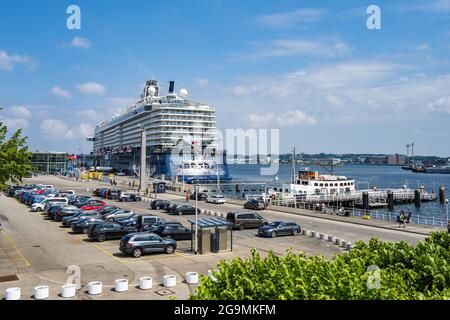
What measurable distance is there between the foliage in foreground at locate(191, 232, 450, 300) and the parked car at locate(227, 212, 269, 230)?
71.9 ft

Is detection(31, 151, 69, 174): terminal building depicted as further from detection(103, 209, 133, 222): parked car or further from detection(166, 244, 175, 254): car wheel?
detection(166, 244, 175, 254): car wheel

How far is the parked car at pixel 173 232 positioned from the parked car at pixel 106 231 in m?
2.54

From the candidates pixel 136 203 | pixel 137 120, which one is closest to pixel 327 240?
pixel 136 203

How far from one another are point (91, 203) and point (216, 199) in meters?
15.1

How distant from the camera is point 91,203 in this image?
143 feet

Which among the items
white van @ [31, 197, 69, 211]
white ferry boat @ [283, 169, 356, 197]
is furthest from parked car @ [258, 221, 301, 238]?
white ferry boat @ [283, 169, 356, 197]

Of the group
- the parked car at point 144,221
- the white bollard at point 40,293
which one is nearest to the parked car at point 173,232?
the parked car at point 144,221

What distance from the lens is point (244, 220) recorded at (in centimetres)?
3297

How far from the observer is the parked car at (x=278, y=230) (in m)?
29.4

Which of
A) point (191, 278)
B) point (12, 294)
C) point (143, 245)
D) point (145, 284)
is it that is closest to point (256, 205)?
point (143, 245)

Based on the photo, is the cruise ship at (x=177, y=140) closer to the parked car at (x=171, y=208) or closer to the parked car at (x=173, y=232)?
the parked car at (x=171, y=208)

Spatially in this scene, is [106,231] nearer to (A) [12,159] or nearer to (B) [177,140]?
(A) [12,159]

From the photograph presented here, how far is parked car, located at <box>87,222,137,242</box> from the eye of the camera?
27.0m
